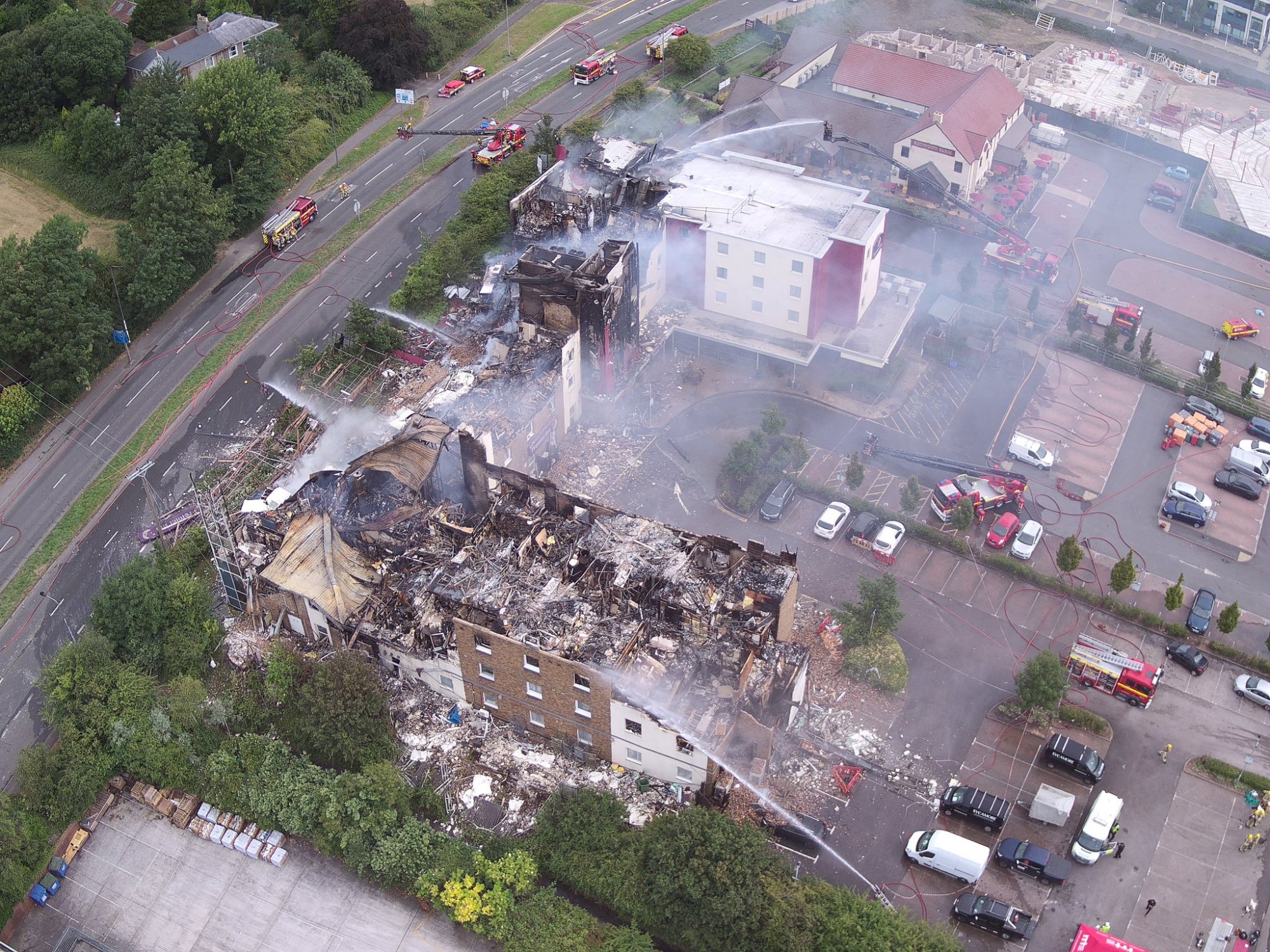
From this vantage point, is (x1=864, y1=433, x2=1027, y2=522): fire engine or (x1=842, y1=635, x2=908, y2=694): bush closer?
(x1=842, y1=635, x2=908, y2=694): bush

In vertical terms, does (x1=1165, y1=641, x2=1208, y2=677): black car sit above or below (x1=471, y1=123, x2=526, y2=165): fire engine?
below

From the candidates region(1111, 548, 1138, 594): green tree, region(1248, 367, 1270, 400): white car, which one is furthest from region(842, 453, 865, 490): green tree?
region(1248, 367, 1270, 400): white car

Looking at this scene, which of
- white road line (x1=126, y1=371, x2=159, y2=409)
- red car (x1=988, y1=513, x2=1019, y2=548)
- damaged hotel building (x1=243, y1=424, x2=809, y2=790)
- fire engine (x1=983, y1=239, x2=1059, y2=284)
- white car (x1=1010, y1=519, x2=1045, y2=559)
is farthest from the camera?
fire engine (x1=983, y1=239, x2=1059, y2=284)

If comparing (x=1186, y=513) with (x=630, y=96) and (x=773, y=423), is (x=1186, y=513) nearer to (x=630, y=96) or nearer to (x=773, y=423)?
(x=773, y=423)

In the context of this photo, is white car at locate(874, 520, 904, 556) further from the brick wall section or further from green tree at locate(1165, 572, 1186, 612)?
the brick wall section

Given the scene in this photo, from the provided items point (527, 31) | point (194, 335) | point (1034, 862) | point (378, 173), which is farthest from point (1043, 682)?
point (527, 31)

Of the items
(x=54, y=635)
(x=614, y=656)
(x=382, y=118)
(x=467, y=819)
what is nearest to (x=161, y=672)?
(x=54, y=635)
